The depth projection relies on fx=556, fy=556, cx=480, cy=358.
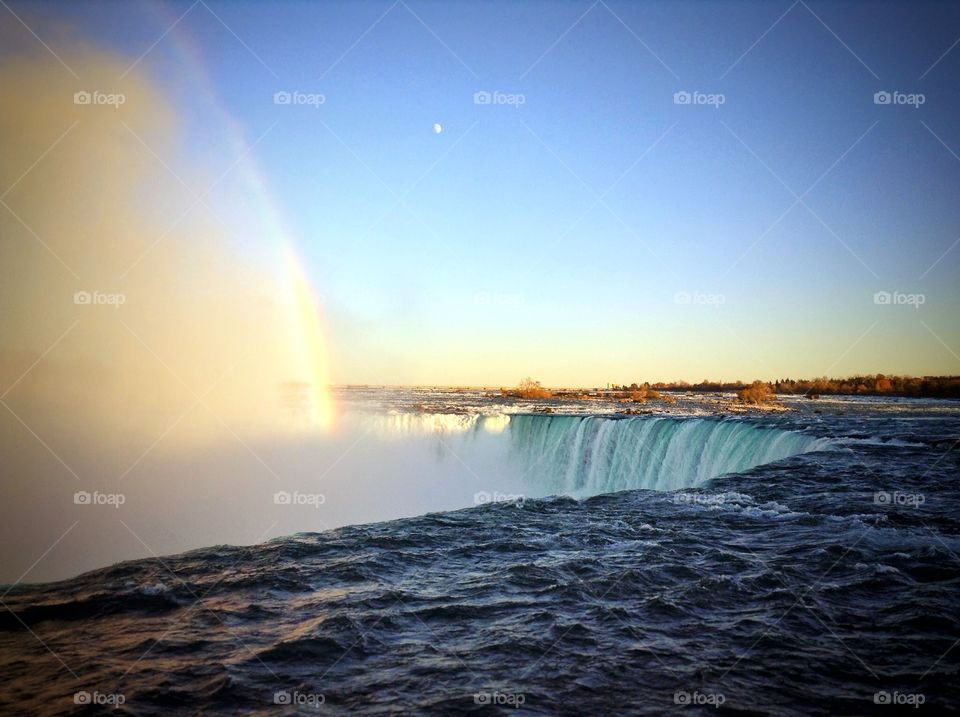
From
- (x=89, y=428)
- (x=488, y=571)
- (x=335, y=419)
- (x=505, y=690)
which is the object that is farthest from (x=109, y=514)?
(x=505, y=690)

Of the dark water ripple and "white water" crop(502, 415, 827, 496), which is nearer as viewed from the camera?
the dark water ripple

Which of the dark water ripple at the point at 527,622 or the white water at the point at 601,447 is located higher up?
the white water at the point at 601,447

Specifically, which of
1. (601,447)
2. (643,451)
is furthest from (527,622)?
(601,447)

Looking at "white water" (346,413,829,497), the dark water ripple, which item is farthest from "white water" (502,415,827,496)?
the dark water ripple

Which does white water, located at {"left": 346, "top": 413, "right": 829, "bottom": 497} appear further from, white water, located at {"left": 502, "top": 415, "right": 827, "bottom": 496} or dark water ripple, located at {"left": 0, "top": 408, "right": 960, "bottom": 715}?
dark water ripple, located at {"left": 0, "top": 408, "right": 960, "bottom": 715}

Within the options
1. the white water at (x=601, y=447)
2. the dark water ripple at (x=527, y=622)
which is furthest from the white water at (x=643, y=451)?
the dark water ripple at (x=527, y=622)

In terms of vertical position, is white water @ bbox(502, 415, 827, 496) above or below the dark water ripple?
above

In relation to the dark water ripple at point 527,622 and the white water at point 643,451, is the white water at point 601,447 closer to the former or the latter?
the white water at point 643,451

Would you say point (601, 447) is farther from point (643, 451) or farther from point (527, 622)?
point (527, 622)

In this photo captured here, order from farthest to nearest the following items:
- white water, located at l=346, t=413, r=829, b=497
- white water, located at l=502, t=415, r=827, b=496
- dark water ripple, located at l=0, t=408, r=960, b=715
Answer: white water, located at l=346, t=413, r=829, b=497
white water, located at l=502, t=415, r=827, b=496
dark water ripple, located at l=0, t=408, r=960, b=715
